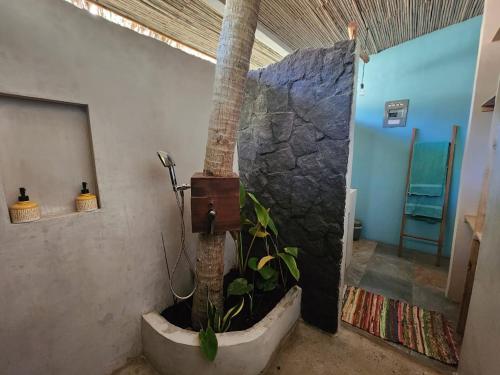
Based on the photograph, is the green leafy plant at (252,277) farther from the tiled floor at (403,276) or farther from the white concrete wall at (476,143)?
the white concrete wall at (476,143)

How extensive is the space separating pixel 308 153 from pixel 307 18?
1.31 m

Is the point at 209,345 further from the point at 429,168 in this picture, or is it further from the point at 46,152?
the point at 429,168

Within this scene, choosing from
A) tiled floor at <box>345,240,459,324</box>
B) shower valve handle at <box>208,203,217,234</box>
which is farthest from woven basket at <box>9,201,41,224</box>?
tiled floor at <box>345,240,459,324</box>

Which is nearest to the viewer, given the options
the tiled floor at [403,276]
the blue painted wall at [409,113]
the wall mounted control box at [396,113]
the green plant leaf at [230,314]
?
the green plant leaf at [230,314]

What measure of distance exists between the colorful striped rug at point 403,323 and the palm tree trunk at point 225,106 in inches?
49.8

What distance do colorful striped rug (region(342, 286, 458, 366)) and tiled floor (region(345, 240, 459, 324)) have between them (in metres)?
0.13

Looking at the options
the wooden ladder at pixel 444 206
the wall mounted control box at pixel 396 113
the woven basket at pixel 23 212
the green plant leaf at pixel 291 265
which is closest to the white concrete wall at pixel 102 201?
the woven basket at pixel 23 212

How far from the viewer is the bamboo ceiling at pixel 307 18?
59.9 inches

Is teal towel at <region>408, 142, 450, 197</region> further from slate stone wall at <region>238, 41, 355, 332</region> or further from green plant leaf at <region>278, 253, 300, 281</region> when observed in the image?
green plant leaf at <region>278, 253, 300, 281</region>

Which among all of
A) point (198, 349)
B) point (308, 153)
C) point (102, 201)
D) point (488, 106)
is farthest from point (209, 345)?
point (488, 106)

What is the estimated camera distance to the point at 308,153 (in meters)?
1.51

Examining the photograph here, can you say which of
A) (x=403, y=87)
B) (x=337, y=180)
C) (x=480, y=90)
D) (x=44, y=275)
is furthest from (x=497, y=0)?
(x=44, y=275)

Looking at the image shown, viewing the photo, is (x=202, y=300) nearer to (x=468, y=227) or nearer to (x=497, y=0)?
(x=468, y=227)

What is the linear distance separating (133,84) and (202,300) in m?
1.25
